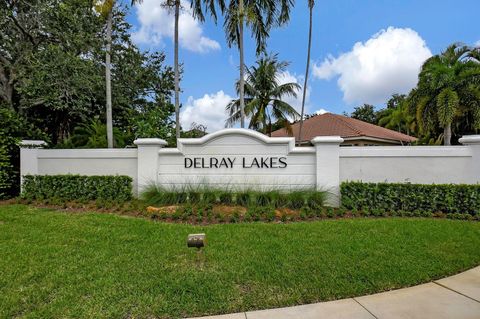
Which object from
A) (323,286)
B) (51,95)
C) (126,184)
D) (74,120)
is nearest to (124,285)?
(323,286)

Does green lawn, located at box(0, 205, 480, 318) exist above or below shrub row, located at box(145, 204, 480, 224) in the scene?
below

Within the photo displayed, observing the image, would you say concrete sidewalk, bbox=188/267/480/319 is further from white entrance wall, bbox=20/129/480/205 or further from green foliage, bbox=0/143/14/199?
green foliage, bbox=0/143/14/199

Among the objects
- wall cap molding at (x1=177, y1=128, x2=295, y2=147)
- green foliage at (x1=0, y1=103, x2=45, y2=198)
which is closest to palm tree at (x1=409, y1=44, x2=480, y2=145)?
wall cap molding at (x1=177, y1=128, x2=295, y2=147)

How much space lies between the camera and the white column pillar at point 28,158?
9.40 m

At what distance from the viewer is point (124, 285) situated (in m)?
3.60

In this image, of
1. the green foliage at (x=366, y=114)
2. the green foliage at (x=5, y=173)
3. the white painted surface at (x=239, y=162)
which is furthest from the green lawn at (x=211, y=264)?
the green foliage at (x=366, y=114)

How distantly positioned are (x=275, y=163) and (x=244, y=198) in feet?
4.72

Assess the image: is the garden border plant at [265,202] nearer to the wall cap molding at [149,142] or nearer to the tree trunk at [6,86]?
the wall cap molding at [149,142]

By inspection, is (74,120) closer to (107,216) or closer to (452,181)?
(107,216)

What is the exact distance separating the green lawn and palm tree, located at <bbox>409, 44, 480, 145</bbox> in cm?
1032

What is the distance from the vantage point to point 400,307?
3186 millimetres

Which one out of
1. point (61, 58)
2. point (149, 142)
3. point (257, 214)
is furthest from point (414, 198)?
point (61, 58)

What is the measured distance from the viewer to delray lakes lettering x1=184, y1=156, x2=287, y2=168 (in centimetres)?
841

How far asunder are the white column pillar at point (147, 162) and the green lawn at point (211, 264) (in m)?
2.44
